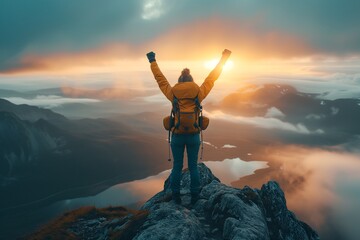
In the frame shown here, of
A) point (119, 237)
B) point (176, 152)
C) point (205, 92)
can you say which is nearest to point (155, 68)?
point (205, 92)

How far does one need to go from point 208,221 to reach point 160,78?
360 inches

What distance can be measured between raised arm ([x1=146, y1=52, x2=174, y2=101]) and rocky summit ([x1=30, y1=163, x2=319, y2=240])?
6.98m

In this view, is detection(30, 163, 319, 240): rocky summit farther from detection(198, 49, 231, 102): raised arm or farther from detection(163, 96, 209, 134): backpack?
detection(198, 49, 231, 102): raised arm

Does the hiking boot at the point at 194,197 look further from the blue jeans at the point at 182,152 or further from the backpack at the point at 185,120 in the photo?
the backpack at the point at 185,120

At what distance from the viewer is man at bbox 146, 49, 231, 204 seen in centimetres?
1897

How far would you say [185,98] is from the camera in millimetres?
19000

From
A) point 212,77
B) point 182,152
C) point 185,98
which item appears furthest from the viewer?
point 182,152

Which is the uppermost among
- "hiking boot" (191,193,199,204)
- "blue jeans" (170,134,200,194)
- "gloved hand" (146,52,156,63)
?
"gloved hand" (146,52,156,63)

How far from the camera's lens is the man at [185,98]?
1897cm

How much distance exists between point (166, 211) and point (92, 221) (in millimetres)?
7964

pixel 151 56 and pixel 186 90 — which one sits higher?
pixel 151 56

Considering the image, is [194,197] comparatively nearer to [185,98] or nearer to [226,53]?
[185,98]

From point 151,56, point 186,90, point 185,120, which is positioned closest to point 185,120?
point 185,120

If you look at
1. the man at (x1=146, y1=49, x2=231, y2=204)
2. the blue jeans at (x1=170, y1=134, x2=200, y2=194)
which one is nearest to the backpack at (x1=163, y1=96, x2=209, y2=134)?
the man at (x1=146, y1=49, x2=231, y2=204)
